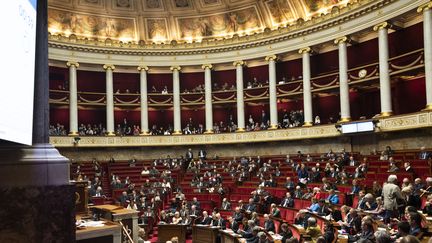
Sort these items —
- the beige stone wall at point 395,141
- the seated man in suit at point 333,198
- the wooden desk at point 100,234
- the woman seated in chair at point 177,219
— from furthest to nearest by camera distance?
1. the beige stone wall at point 395,141
2. the woman seated in chair at point 177,219
3. the seated man in suit at point 333,198
4. the wooden desk at point 100,234

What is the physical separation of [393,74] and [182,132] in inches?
590

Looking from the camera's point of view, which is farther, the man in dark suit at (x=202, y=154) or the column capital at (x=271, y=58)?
the man in dark suit at (x=202, y=154)

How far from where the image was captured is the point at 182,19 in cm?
3080

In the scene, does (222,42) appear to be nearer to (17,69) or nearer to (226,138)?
(226,138)

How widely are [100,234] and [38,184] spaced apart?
6.52ft

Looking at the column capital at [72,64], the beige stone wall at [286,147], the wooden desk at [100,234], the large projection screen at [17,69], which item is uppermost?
the column capital at [72,64]

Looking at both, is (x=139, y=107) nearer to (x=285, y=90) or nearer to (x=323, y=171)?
(x=285, y=90)

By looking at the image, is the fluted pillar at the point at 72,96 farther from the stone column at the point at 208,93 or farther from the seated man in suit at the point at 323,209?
the seated man in suit at the point at 323,209

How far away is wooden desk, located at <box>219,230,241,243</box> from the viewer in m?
11.5

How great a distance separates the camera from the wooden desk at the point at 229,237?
37.7 feet

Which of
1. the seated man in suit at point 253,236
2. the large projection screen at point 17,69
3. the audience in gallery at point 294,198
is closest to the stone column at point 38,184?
the large projection screen at point 17,69

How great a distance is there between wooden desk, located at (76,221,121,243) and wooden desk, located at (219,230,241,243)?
6.12m

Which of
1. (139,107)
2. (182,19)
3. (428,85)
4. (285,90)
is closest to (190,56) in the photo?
(182,19)

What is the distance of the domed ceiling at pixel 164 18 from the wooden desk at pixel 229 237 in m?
18.2
